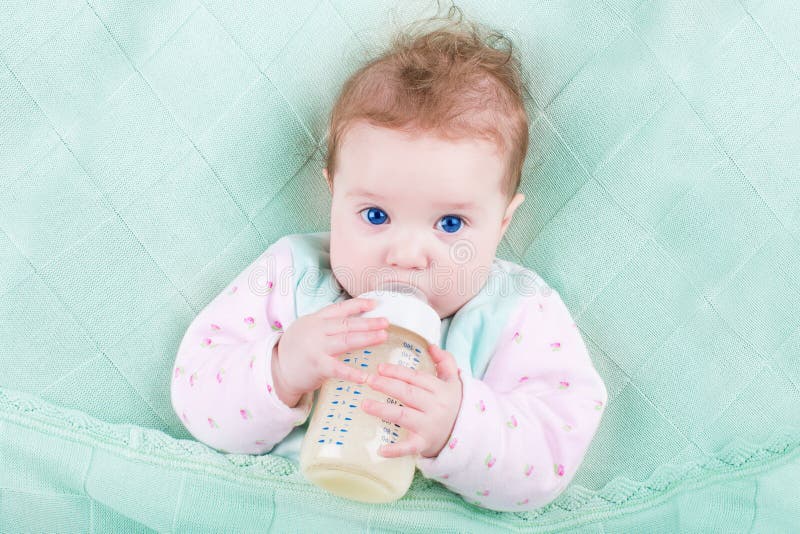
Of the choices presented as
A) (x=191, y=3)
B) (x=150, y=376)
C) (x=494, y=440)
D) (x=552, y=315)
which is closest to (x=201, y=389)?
(x=150, y=376)

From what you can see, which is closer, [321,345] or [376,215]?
[321,345]

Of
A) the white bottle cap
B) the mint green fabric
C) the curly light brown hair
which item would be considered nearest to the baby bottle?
the white bottle cap

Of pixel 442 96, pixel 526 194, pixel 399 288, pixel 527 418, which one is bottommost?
pixel 527 418

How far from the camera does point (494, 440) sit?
115 centimetres

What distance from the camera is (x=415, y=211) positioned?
119 cm

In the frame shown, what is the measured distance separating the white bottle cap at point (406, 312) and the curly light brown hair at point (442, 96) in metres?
0.22

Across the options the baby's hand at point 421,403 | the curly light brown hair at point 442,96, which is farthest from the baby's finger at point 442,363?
the curly light brown hair at point 442,96

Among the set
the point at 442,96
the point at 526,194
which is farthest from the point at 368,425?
the point at 526,194

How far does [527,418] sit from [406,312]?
0.25m

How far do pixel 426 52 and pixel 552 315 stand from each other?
1.39 ft

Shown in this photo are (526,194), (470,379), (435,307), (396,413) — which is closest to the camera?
(396,413)

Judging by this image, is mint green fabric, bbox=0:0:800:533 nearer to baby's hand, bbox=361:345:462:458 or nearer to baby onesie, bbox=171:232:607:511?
baby onesie, bbox=171:232:607:511

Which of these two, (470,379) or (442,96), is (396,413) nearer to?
(470,379)

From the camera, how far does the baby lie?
3.70ft
